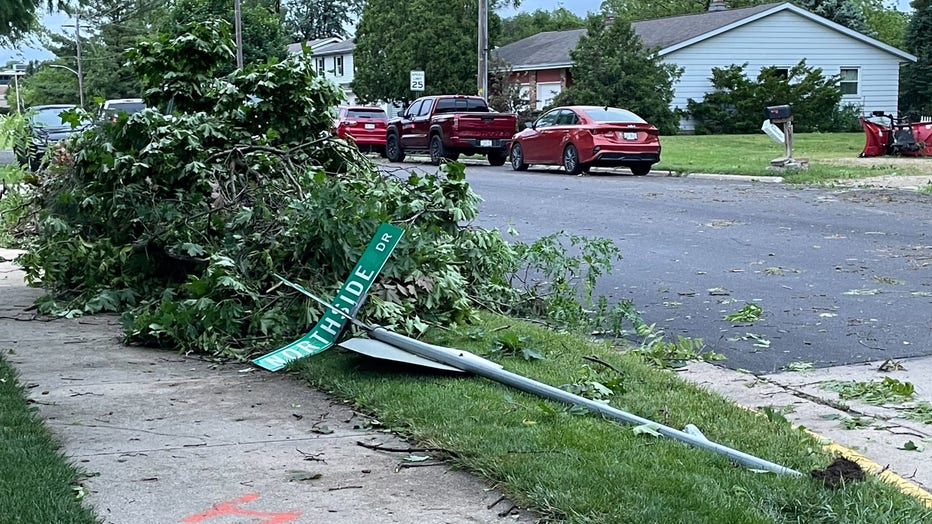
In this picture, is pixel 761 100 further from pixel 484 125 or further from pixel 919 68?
pixel 484 125

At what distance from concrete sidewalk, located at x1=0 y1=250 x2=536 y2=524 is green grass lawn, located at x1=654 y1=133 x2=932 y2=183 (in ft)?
51.8

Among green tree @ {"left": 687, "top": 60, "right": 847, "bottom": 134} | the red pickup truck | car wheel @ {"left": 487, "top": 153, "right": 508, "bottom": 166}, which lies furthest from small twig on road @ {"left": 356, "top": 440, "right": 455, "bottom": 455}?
green tree @ {"left": 687, "top": 60, "right": 847, "bottom": 134}

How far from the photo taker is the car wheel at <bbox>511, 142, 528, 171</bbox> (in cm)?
2627

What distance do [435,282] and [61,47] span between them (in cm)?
8115

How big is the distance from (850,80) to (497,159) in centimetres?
2384

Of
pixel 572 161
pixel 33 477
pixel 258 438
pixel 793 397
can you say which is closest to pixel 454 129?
pixel 572 161

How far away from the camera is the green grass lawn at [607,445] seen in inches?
158

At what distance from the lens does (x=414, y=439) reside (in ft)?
16.6

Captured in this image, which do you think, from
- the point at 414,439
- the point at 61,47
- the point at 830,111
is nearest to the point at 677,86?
the point at 830,111

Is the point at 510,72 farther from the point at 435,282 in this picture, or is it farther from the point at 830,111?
the point at 435,282

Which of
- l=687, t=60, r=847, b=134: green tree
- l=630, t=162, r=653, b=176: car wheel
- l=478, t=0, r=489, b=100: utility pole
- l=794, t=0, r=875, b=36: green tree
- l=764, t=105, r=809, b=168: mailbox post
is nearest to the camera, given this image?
l=764, t=105, r=809, b=168: mailbox post

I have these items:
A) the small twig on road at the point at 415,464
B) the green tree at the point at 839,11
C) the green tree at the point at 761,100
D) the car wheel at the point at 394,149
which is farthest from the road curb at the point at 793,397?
the green tree at the point at 839,11

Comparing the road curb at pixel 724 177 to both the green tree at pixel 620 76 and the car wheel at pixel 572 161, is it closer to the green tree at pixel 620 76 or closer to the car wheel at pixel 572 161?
the car wheel at pixel 572 161

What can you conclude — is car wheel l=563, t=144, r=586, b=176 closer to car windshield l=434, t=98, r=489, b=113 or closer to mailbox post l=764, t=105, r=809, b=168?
mailbox post l=764, t=105, r=809, b=168
